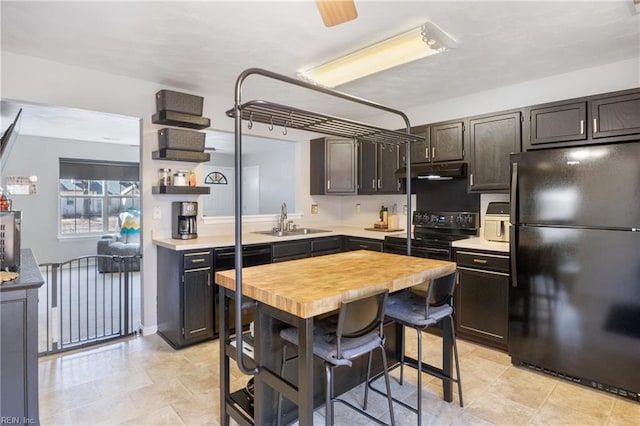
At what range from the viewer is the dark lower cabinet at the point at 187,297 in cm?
318

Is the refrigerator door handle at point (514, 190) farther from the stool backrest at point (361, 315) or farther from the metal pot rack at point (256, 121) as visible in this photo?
the stool backrest at point (361, 315)

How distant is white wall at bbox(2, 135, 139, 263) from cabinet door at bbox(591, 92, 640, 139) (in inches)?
321

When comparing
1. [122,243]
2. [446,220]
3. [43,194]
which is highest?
[43,194]

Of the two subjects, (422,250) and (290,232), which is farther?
(290,232)

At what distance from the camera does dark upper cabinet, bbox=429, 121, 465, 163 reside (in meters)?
3.69

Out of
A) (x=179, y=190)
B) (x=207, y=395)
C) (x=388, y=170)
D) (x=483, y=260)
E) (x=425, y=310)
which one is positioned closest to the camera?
(x=425, y=310)

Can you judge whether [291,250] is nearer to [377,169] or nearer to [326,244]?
[326,244]

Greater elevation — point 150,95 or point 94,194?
point 150,95

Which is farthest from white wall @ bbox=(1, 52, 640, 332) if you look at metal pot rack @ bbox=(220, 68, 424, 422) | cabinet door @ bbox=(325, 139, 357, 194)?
metal pot rack @ bbox=(220, 68, 424, 422)

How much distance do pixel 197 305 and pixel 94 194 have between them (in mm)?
5762

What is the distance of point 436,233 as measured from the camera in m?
4.11

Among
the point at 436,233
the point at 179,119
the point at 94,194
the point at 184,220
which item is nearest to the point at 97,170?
the point at 94,194

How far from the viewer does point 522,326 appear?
285 cm

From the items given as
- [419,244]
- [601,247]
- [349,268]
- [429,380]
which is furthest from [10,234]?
[601,247]
